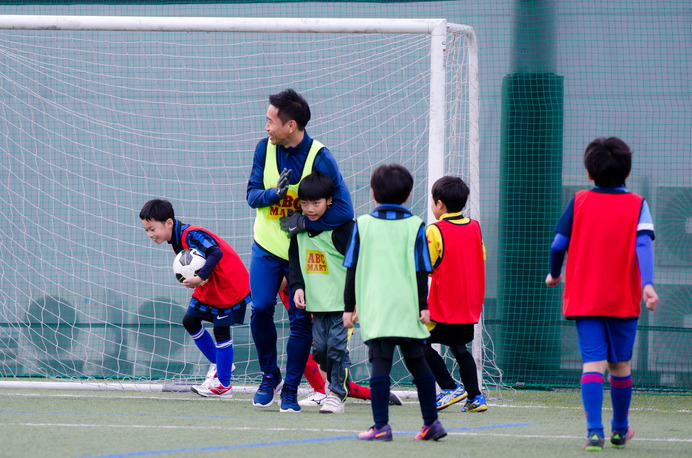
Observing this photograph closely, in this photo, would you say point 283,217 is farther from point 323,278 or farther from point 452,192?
point 452,192

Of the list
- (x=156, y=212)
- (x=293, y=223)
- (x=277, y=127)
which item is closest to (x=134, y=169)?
(x=156, y=212)

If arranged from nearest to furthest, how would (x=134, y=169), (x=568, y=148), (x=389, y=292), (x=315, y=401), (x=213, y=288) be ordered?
1. (x=389, y=292)
2. (x=315, y=401)
3. (x=213, y=288)
4. (x=568, y=148)
5. (x=134, y=169)

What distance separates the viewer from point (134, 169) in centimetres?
744

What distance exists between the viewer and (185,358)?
7.30 meters

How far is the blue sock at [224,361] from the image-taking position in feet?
18.3

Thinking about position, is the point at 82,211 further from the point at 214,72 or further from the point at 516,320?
the point at 516,320

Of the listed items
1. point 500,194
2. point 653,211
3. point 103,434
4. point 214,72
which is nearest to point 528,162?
point 500,194

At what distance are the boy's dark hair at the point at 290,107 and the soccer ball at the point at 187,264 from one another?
1.19m

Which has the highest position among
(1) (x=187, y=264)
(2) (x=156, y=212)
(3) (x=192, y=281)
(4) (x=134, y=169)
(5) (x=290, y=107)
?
(5) (x=290, y=107)

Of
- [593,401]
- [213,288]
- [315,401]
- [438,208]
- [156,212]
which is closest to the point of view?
[593,401]

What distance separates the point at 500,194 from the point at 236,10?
2890 millimetres

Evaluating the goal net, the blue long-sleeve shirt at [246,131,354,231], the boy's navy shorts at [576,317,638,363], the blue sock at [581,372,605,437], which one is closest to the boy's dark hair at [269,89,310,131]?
the blue long-sleeve shirt at [246,131,354,231]

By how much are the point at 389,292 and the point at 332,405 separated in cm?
→ 128

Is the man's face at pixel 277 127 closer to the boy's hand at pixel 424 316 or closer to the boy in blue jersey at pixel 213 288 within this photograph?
the boy in blue jersey at pixel 213 288
